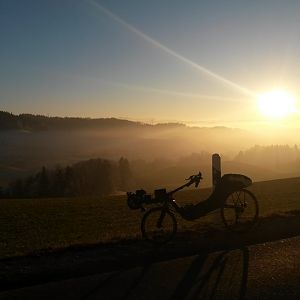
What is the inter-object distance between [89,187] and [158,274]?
123925 mm

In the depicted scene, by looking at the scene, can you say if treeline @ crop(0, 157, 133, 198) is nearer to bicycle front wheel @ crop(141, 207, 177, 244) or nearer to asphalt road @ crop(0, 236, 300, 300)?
bicycle front wheel @ crop(141, 207, 177, 244)

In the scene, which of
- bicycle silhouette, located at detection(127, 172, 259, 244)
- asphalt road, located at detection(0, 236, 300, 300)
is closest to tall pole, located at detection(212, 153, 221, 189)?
bicycle silhouette, located at detection(127, 172, 259, 244)

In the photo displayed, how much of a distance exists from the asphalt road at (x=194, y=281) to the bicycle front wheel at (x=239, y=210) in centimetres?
194

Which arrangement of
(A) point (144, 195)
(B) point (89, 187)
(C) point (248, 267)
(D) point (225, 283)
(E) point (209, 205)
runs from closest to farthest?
(D) point (225, 283), (C) point (248, 267), (A) point (144, 195), (E) point (209, 205), (B) point (89, 187)

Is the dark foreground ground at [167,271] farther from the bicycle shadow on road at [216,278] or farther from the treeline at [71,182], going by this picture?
the treeline at [71,182]

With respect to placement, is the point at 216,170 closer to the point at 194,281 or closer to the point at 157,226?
the point at 157,226

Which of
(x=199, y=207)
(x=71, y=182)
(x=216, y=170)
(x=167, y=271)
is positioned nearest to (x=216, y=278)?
(x=167, y=271)

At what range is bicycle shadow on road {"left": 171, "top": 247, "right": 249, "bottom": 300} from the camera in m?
5.25

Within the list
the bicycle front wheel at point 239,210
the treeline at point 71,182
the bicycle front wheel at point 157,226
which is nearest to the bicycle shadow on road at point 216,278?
the bicycle front wheel at point 157,226

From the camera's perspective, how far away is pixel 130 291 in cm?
531

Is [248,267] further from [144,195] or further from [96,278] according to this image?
[144,195]

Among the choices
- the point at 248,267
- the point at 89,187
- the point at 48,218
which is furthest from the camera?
the point at 89,187

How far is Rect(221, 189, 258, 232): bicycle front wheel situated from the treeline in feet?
318

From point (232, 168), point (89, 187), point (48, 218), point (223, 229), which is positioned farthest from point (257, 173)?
point (223, 229)
